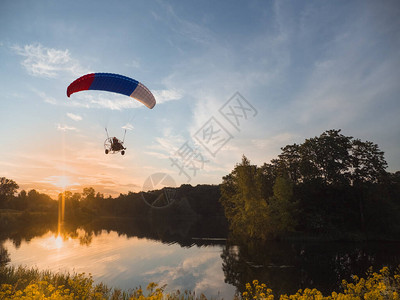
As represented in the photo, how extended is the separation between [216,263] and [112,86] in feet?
70.8

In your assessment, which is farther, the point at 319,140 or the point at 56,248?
the point at 319,140

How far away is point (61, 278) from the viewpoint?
1554cm

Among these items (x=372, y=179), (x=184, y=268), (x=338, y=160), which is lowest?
(x=184, y=268)

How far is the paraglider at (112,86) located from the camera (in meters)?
19.1

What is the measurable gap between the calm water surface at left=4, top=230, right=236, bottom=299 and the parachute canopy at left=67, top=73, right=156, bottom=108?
15743mm

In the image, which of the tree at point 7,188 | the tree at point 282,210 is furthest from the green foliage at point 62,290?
the tree at point 7,188

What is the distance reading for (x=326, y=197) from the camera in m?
48.2

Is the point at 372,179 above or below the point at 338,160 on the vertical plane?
below

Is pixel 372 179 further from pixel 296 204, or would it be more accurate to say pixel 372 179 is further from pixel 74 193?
pixel 74 193

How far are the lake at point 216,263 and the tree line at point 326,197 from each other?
4482 millimetres

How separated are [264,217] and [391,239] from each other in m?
21.4

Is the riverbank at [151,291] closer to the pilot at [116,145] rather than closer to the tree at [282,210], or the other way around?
the pilot at [116,145]

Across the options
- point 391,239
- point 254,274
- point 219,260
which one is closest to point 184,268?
point 219,260

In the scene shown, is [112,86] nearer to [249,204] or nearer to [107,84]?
[107,84]
